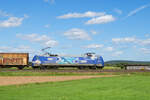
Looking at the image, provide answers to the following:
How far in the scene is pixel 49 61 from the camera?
50.1 m

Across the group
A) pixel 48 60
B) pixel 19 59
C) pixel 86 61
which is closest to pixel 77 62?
pixel 86 61

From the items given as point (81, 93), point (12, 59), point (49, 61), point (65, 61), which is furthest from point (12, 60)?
point (81, 93)

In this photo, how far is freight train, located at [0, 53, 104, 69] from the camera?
50.1 metres

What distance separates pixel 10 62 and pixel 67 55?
1411cm

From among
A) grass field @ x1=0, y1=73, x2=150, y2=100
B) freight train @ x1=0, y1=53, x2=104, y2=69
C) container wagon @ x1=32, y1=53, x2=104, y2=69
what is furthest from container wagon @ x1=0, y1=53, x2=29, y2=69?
grass field @ x1=0, y1=73, x2=150, y2=100

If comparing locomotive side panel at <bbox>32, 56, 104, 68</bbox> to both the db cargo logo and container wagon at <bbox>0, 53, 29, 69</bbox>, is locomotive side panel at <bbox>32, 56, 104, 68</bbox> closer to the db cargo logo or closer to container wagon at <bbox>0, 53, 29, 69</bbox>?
container wagon at <bbox>0, 53, 29, 69</bbox>

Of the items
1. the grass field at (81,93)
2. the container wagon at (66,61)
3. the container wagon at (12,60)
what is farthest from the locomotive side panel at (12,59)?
the grass field at (81,93)

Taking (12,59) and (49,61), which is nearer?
(49,61)

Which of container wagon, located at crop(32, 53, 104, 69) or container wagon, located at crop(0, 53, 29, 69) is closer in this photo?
container wagon, located at crop(32, 53, 104, 69)

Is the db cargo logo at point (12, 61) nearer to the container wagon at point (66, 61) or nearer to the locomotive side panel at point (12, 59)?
the locomotive side panel at point (12, 59)

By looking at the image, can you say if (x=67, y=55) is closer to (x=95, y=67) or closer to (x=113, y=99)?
(x=95, y=67)

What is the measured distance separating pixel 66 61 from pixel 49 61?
415cm

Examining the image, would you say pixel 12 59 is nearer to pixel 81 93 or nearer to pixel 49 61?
pixel 49 61

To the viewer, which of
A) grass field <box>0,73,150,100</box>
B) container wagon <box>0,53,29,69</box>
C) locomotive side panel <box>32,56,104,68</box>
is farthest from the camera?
container wagon <box>0,53,29,69</box>
